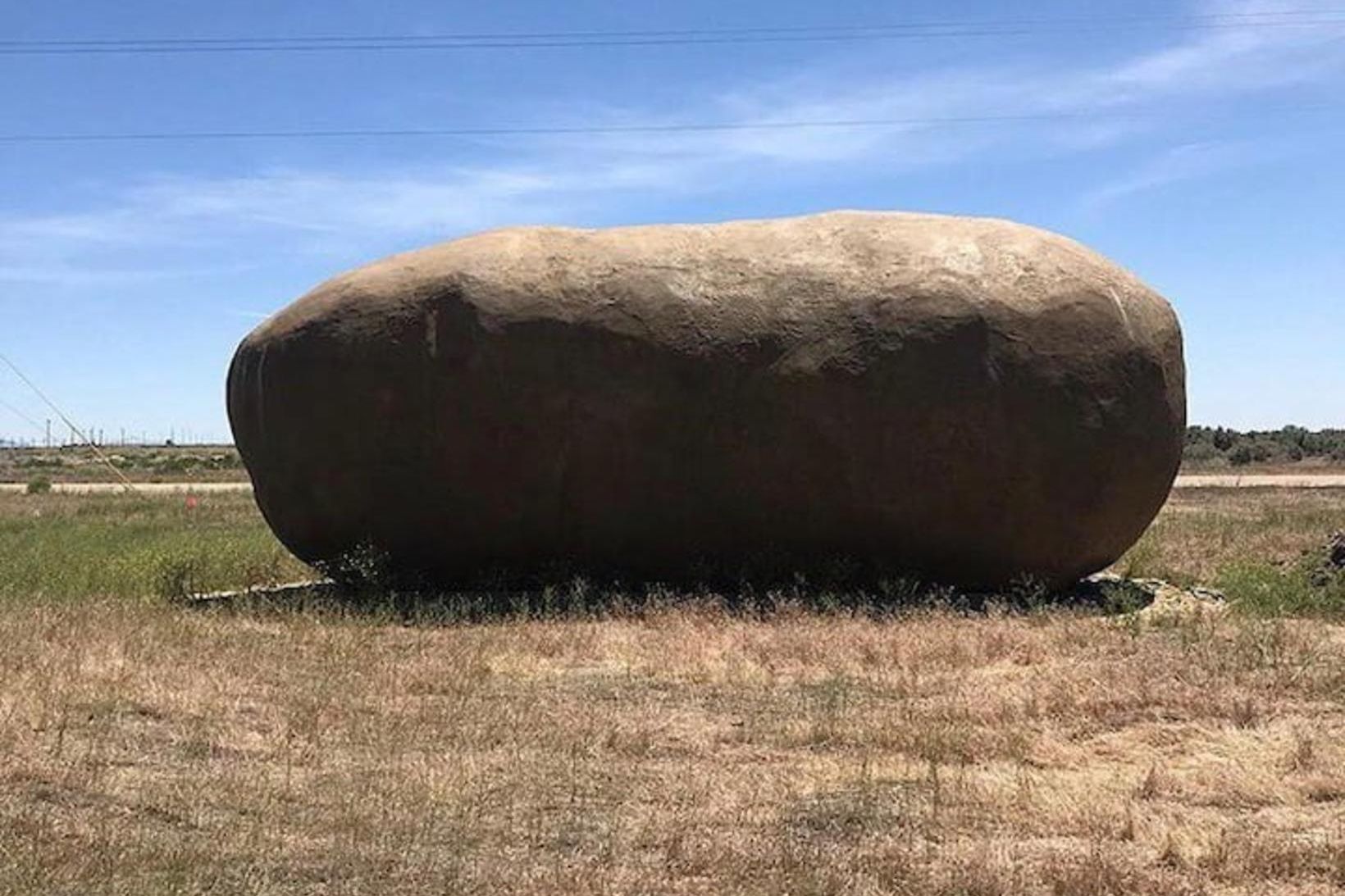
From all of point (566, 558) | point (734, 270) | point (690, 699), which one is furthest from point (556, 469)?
point (690, 699)

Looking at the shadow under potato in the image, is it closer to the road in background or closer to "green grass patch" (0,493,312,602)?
"green grass patch" (0,493,312,602)

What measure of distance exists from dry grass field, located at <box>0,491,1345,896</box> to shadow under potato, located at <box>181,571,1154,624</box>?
3.8 inches

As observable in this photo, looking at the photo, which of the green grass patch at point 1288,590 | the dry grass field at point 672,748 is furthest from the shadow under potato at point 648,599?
the green grass patch at point 1288,590

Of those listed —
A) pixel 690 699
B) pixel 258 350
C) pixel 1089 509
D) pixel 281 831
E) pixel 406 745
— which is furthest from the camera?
pixel 258 350

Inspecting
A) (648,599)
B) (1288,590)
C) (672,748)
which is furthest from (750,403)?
(672,748)

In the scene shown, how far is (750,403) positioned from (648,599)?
2010 mm

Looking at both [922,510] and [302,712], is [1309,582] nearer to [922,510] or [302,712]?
[922,510]

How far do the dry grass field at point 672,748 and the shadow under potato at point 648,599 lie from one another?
0.32 feet

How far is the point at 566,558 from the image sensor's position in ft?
46.4

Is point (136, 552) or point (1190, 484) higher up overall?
point (1190, 484)

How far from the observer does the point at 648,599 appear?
13297 millimetres

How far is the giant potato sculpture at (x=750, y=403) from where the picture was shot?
1334 cm

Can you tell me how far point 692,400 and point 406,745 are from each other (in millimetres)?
6303

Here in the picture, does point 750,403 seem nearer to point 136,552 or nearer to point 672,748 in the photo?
point 672,748
